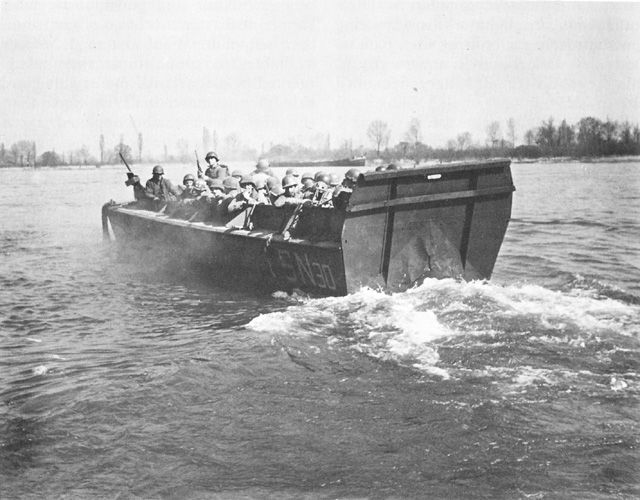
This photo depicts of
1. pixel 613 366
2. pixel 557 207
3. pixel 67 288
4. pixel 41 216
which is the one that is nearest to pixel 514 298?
pixel 613 366

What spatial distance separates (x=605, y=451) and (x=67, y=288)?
9.70 meters

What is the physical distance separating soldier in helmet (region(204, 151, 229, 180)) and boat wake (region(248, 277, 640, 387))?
19.1 ft

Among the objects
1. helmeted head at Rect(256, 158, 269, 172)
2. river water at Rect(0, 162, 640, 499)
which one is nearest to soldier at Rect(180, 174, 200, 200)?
helmeted head at Rect(256, 158, 269, 172)

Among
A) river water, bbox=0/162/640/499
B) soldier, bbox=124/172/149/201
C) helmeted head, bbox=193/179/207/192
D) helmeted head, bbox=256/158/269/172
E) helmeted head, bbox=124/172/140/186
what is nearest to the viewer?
river water, bbox=0/162/640/499

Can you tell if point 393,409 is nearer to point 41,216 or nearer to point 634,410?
point 634,410

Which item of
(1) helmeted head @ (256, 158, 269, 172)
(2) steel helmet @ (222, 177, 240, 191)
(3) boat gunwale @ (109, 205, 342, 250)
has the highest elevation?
(1) helmeted head @ (256, 158, 269, 172)

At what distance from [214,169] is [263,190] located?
12.8 feet

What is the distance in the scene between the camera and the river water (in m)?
4.12

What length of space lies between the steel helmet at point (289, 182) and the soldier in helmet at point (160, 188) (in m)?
4.85

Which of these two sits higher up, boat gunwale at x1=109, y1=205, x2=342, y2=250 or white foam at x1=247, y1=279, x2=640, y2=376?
boat gunwale at x1=109, y1=205, x2=342, y2=250

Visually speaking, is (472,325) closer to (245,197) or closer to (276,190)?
(276,190)

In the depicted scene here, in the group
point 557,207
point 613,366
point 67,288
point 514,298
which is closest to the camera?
point 613,366

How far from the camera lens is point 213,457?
173 inches

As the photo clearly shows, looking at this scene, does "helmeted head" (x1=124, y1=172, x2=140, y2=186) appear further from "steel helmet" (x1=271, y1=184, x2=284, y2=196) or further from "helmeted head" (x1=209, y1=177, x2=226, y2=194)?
"steel helmet" (x1=271, y1=184, x2=284, y2=196)
